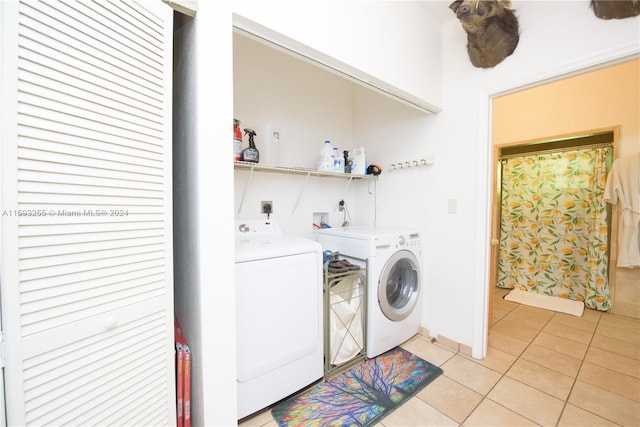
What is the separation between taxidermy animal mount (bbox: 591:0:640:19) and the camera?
1.37 meters

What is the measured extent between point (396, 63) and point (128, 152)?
1.71 metres

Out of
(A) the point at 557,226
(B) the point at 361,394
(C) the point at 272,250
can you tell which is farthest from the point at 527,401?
(A) the point at 557,226

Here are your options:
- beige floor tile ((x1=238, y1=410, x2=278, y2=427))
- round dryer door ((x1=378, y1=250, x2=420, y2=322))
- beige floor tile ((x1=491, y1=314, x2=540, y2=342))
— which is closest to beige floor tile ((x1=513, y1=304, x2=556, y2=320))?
beige floor tile ((x1=491, y1=314, x2=540, y2=342))

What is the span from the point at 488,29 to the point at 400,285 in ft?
6.81

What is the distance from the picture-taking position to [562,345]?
218cm

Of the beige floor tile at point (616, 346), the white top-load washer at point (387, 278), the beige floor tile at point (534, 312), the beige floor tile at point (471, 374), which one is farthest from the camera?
the beige floor tile at point (534, 312)

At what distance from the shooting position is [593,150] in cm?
287

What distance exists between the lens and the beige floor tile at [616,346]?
6.66ft

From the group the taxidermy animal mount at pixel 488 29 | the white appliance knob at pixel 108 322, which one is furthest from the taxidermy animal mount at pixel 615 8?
the white appliance knob at pixel 108 322

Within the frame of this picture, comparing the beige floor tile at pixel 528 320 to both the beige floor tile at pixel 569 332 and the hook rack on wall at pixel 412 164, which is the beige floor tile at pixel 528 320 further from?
the hook rack on wall at pixel 412 164

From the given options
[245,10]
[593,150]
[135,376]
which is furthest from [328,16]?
[593,150]

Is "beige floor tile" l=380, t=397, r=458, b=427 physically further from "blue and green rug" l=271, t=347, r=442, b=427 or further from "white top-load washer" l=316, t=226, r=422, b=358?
"white top-load washer" l=316, t=226, r=422, b=358

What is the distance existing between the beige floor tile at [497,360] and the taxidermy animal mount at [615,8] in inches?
92.3

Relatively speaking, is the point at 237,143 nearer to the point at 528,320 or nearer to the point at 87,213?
the point at 87,213
